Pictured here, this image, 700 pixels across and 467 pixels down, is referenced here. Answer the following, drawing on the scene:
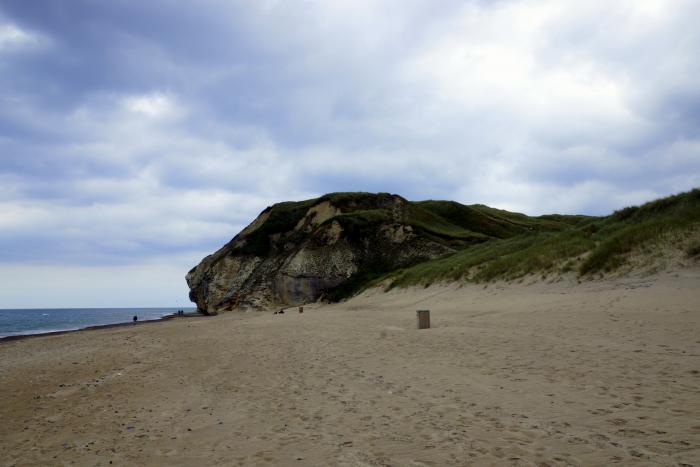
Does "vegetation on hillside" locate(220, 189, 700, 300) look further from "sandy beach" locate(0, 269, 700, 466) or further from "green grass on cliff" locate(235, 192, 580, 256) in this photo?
"sandy beach" locate(0, 269, 700, 466)

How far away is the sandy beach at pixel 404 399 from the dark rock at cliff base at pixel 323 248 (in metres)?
34.4

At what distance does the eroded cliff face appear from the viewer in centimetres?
4969

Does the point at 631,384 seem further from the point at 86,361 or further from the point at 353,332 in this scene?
the point at 86,361

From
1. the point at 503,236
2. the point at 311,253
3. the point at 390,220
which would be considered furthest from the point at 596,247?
the point at 503,236

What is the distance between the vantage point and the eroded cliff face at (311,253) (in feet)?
163

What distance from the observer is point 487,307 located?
20.1 metres

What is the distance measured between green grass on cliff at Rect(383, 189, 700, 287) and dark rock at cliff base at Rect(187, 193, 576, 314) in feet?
55.7

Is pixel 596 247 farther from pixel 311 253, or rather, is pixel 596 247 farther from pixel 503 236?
pixel 503 236

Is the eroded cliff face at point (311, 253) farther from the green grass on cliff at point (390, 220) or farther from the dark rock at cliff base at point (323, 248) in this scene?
the green grass on cliff at point (390, 220)

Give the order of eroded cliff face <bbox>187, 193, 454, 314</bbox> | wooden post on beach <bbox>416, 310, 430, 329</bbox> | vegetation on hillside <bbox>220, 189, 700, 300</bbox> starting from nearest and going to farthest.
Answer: wooden post on beach <bbox>416, 310, 430, 329</bbox> → vegetation on hillside <bbox>220, 189, 700, 300</bbox> → eroded cliff face <bbox>187, 193, 454, 314</bbox>

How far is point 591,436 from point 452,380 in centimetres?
328

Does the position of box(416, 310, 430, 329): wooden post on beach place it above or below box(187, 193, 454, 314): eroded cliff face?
below

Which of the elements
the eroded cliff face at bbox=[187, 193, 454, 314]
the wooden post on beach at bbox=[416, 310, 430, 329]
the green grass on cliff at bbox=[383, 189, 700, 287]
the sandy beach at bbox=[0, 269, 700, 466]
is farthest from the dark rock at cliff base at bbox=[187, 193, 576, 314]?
the sandy beach at bbox=[0, 269, 700, 466]

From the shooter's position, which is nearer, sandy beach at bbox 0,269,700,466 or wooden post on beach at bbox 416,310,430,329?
sandy beach at bbox 0,269,700,466
